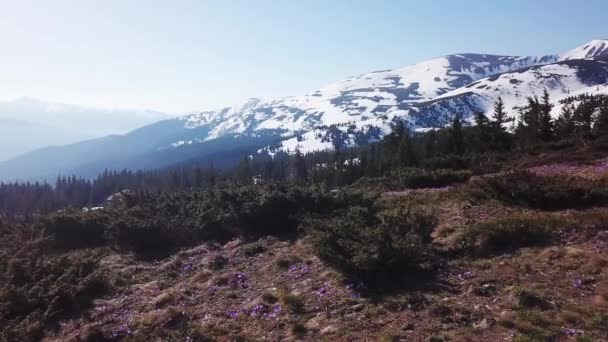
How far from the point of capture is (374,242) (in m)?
12.4

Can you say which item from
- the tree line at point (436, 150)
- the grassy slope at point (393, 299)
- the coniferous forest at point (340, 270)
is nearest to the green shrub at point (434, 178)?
the coniferous forest at point (340, 270)

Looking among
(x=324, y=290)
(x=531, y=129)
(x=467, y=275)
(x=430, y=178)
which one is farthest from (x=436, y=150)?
(x=324, y=290)

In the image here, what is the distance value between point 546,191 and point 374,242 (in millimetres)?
7497

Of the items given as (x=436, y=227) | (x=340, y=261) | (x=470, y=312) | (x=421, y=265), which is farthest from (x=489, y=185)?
(x=470, y=312)

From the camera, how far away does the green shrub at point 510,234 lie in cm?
1278

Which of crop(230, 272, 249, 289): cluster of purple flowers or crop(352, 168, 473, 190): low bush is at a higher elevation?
crop(352, 168, 473, 190): low bush

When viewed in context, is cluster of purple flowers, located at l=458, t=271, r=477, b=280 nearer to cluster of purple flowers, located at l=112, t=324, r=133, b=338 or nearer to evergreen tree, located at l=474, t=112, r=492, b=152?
cluster of purple flowers, located at l=112, t=324, r=133, b=338

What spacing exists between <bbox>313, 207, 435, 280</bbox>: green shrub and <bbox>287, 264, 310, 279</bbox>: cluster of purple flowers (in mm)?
697

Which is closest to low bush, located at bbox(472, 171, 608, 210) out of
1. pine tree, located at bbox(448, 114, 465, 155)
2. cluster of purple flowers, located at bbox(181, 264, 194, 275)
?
cluster of purple flowers, located at bbox(181, 264, 194, 275)

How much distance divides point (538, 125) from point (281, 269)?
186ft

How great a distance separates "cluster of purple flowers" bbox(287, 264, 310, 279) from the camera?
1367 cm

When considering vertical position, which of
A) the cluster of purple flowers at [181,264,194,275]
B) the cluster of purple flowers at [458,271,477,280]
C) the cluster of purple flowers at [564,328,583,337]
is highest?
the cluster of purple flowers at [458,271,477,280]

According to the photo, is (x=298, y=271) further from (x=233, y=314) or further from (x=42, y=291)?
(x=42, y=291)

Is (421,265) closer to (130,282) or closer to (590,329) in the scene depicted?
(590,329)
